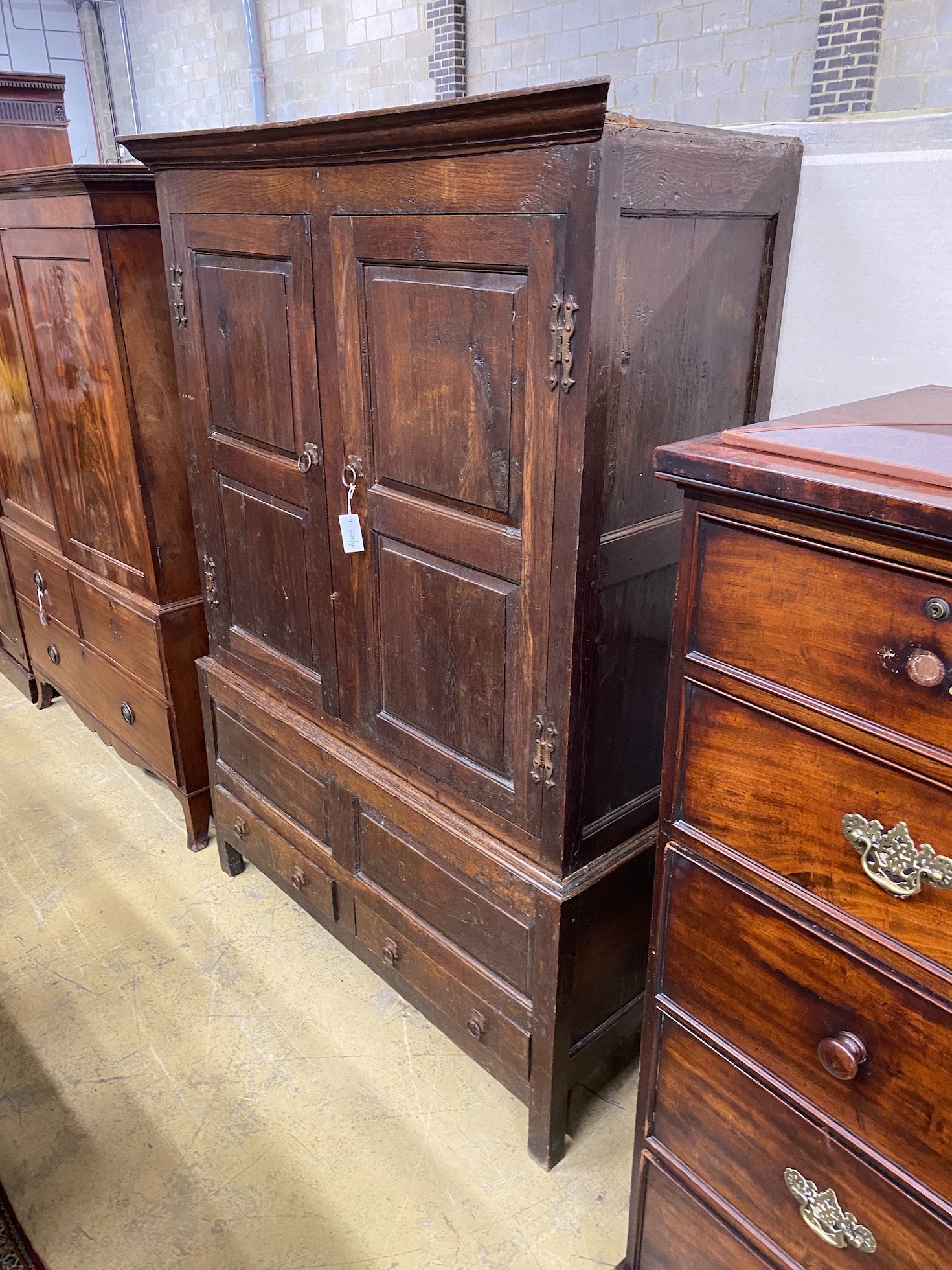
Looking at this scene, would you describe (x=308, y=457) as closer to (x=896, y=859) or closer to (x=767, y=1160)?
(x=896, y=859)

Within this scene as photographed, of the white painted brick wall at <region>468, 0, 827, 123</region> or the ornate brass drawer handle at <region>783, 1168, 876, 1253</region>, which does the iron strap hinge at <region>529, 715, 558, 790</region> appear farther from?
the white painted brick wall at <region>468, 0, 827, 123</region>

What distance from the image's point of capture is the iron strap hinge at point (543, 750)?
1.34 metres

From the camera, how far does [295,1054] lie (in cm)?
184

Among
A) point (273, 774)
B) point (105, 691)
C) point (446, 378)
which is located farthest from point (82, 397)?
point (446, 378)

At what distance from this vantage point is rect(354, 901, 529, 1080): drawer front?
1.59 m

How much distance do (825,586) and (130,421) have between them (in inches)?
70.4

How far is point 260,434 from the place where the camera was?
175 centimetres

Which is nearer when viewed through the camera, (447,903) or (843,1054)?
(843,1054)

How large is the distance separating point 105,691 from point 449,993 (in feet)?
5.06

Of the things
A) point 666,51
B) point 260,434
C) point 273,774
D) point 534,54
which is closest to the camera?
point 260,434

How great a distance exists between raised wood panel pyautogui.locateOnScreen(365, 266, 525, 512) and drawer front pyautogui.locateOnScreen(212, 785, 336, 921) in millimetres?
1006

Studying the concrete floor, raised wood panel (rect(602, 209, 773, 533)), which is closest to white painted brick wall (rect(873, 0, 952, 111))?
raised wood panel (rect(602, 209, 773, 533))

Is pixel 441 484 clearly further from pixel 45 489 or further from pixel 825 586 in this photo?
pixel 45 489

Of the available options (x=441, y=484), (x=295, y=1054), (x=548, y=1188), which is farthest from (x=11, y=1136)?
(x=441, y=484)
